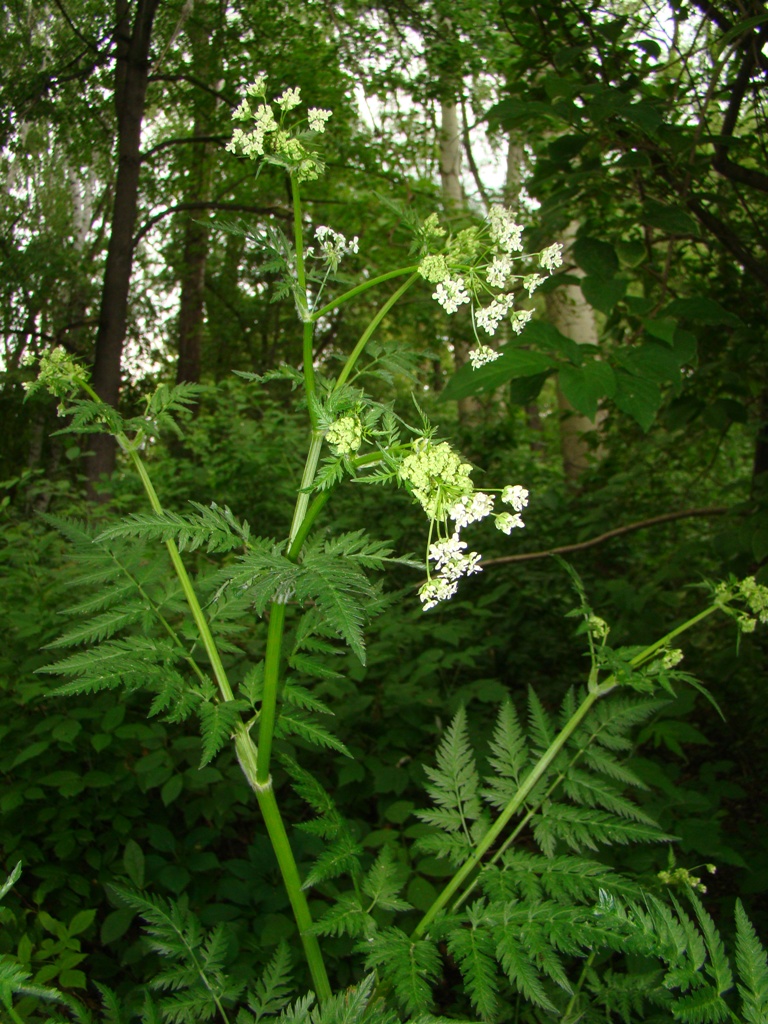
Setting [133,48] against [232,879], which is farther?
[133,48]

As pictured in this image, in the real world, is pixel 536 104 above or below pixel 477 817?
above

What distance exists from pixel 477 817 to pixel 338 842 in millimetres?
304

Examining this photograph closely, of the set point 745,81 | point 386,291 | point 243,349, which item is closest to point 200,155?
point 386,291

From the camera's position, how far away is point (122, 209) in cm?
606

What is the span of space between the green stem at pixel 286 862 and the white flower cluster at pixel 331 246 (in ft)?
2.90

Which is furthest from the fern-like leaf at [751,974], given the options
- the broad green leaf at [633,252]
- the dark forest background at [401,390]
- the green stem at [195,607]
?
the broad green leaf at [633,252]

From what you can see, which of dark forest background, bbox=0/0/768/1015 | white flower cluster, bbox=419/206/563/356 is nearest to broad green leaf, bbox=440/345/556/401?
dark forest background, bbox=0/0/768/1015

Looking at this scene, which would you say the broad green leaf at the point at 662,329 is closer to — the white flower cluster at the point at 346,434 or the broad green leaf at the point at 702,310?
the broad green leaf at the point at 702,310

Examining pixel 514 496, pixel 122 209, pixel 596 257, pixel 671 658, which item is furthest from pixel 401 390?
pixel 514 496

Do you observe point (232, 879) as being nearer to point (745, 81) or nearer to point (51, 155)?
point (745, 81)

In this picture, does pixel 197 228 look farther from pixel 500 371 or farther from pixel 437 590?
pixel 437 590

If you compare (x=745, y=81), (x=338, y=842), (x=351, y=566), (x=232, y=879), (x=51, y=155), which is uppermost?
(x=51, y=155)

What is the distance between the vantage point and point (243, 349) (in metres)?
12.0

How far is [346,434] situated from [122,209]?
577 cm
